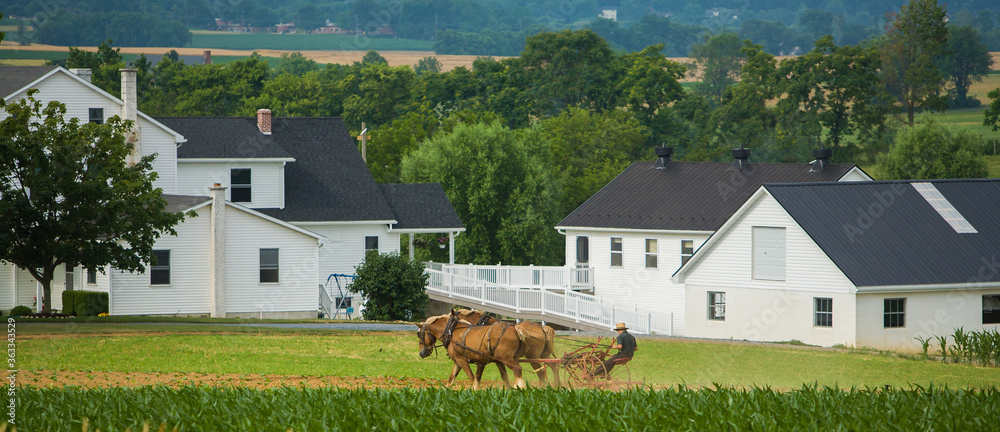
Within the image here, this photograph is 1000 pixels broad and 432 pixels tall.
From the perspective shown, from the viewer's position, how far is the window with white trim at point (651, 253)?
42.3m

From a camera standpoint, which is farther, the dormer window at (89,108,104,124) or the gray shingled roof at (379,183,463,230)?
the gray shingled roof at (379,183,463,230)

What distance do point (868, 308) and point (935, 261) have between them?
3.01 m

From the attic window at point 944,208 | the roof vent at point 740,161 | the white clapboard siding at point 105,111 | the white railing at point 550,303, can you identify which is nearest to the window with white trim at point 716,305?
the white railing at point 550,303

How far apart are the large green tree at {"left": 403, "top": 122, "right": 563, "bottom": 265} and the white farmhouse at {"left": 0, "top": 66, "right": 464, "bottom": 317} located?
318 inches

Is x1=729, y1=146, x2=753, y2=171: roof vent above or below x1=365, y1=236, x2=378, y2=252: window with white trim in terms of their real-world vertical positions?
above

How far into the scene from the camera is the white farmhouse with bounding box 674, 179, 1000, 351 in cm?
3098

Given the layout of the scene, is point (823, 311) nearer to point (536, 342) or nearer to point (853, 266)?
point (853, 266)

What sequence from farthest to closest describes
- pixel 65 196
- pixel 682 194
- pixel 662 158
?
pixel 662 158 → pixel 682 194 → pixel 65 196

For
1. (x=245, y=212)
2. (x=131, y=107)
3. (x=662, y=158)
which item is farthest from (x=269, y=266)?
(x=662, y=158)

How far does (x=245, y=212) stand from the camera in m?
37.0

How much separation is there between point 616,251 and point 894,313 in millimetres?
14118

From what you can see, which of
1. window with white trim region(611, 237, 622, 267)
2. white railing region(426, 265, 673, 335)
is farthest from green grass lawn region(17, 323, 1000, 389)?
window with white trim region(611, 237, 622, 267)

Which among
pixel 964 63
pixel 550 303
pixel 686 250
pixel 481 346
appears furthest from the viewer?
pixel 964 63

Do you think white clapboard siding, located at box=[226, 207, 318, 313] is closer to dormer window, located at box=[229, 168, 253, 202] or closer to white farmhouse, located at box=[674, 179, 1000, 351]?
dormer window, located at box=[229, 168, 253, 202]
